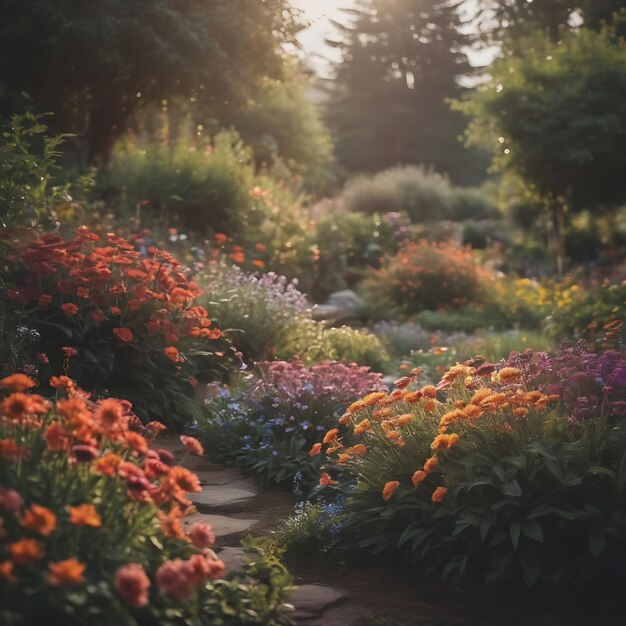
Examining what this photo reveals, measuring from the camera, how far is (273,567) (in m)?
3.20

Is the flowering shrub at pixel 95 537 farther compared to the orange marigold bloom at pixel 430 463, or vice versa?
the orange marigold bloom at pixel 430 463

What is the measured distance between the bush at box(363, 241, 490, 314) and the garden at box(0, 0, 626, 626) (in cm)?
4

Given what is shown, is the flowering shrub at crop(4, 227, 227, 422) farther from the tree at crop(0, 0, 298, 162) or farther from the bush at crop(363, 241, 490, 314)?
the bush at crop(363, 241, 490, 314)

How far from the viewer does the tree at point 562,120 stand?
12.2 metres

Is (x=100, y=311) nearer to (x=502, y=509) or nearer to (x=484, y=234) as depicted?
(x=502, y=509)

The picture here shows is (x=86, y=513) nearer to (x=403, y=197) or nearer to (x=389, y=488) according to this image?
(x=389, y=488)

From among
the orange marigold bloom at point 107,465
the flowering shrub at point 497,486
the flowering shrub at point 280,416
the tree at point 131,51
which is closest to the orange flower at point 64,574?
the orange marigold bloom at point 107,465

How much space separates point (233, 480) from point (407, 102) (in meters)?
30.7

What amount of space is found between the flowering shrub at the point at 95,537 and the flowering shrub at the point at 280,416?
1881 mm

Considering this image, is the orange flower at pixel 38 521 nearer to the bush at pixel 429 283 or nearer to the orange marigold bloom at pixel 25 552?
the orange marigold bloom at pixel 25 552

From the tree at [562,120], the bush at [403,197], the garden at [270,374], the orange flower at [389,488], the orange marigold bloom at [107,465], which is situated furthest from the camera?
the bush at [403,197]

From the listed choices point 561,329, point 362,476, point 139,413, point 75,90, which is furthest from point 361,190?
point 362,476

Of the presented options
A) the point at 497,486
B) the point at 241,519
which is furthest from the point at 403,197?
the point at 497,486

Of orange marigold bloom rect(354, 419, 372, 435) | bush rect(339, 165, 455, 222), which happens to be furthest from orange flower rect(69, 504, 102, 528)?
bush rect(339, 165, 455, 222)
